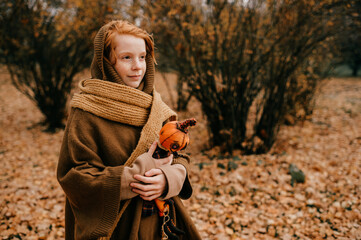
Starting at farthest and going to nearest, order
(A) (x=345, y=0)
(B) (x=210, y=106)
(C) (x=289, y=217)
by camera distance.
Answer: (B) (x=210, y=106), (A) (x=345, y=0), (C) (x=289, y=217)

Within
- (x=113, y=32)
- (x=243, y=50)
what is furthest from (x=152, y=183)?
(x=243, y=50)

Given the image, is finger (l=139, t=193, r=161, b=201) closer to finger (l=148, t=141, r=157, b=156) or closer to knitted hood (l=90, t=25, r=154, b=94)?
finger (l=148, t=141, r=157, b=156)

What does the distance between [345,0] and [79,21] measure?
15.9ft

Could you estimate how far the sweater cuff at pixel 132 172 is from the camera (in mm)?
1186

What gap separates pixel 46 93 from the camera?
5930mm

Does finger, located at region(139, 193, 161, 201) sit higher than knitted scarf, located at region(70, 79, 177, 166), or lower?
lower

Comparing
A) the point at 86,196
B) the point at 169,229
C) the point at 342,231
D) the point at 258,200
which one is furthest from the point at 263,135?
the point at 86,196

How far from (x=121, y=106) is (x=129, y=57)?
27 centimetres

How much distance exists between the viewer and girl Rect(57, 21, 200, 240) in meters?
1.19

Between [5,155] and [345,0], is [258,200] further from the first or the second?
[5,155]

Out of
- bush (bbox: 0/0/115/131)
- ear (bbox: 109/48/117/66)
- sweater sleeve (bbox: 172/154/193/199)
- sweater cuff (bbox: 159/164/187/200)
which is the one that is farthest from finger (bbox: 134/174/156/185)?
bush (bbox: 0/0/115/131)

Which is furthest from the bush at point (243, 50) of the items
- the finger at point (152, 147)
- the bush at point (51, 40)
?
the finger at point (152, 147)

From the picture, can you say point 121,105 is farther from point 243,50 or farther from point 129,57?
point 243,50

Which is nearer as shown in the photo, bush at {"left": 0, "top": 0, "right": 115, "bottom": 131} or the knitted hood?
the knitted hood
